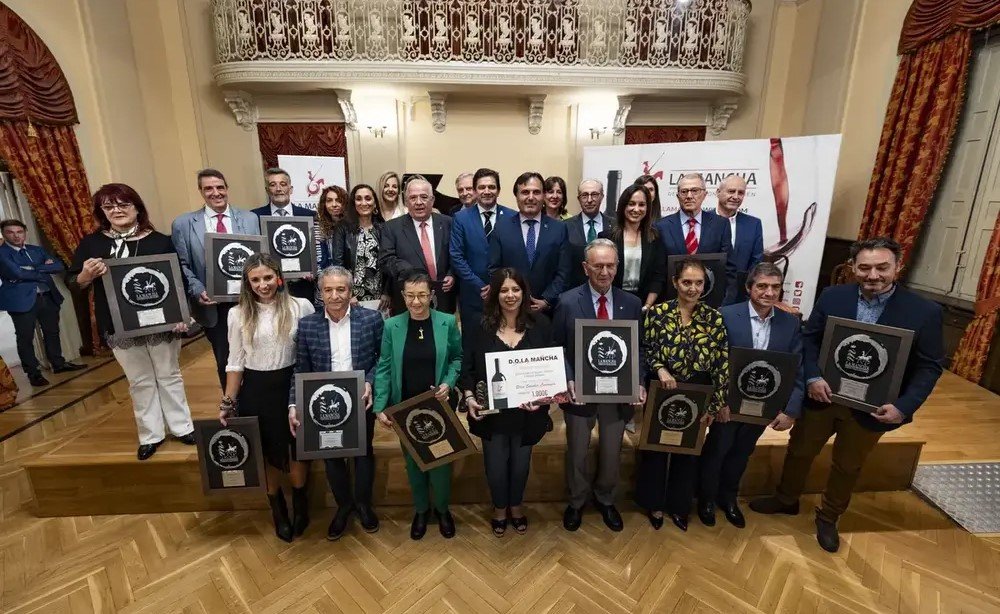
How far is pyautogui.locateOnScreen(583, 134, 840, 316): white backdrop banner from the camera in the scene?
450cm

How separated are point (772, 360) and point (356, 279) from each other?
2515mm

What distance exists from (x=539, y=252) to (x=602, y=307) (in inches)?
29.6

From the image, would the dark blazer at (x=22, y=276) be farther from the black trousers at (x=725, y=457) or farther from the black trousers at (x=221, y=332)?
the black trousers at (x=725, y=457)

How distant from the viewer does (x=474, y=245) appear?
119 inches

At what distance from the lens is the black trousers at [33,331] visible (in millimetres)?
4383

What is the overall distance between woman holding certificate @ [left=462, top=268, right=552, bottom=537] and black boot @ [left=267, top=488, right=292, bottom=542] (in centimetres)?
117

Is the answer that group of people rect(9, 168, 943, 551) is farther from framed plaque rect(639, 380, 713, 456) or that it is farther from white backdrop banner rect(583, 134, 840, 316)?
white backdrop banner rect(583, 134, 840, 316)

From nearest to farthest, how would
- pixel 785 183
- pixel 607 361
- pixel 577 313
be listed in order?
pixel 607 361, pixel 577 313, pixel 785 183

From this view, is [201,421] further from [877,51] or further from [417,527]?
[877,51]

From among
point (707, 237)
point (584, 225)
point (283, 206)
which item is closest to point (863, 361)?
point (707, 237)

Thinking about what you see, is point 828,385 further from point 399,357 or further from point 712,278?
point 399,357

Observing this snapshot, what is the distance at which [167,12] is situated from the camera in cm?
629

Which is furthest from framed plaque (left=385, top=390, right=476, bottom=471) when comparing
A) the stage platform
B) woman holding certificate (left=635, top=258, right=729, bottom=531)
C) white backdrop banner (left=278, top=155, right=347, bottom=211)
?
white backdrop banner (left=278, top=155, right=347, bottom=211)

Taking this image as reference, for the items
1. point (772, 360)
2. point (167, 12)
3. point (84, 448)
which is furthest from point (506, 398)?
point (167, 12)
